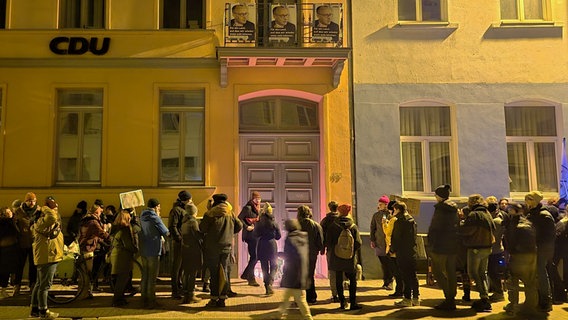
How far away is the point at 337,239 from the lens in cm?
904

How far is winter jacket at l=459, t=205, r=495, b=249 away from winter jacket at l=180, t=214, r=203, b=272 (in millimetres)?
4573

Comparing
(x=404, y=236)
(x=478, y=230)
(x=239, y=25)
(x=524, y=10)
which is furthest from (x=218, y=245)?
(x=524, y=10)

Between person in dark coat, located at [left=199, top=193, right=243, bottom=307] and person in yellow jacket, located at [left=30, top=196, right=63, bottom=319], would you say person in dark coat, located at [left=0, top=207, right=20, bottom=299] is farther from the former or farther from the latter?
person in dark coat, located at [left=199, top=193, right=243, bottom=307]

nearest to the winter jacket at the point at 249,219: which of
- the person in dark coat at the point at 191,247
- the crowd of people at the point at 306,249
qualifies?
the crowd of people at the point at 306,249

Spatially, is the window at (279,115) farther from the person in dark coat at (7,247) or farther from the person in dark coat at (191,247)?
the person in dark coat at (7,247)

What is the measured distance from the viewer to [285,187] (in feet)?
43.8

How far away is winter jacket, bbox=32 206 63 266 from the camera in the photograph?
8.01 m

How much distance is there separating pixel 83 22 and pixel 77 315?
25.5 feet

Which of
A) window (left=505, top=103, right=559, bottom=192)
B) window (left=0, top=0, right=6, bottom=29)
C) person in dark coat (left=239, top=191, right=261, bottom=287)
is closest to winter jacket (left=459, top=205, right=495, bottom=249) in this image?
person in dark coat (left=239, top=191, right=261, bottom=287)

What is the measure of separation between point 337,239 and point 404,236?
116 centimetres

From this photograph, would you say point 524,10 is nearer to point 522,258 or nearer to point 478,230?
point 478,230

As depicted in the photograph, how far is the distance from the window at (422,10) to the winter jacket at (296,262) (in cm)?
794

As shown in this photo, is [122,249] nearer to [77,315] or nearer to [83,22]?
[77,315]

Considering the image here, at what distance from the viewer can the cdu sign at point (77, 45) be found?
41.8 ft
